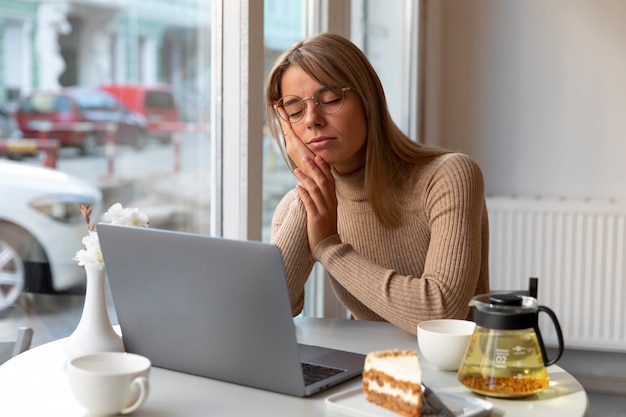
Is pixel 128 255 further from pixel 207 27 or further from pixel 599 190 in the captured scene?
pixel 599 190

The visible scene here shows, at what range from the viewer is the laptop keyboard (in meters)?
1.08

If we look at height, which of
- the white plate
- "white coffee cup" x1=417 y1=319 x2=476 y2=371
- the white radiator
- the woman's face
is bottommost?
the white radiator

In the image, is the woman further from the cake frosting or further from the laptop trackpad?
the cake frosting

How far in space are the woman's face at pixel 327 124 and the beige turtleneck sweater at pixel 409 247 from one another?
0.34 feet

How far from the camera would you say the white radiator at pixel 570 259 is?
3.27 m

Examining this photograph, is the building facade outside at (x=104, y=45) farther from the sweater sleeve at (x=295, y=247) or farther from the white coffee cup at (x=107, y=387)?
the white coffee cup at (x=107, y=387)

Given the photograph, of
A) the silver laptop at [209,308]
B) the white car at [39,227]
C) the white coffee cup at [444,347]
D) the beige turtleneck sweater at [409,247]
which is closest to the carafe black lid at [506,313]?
the white coffee cup at [444,347]

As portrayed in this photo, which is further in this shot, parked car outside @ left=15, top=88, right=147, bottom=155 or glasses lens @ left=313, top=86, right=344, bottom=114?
glasses lens @ left=313, top=86, right=344, bottom=114

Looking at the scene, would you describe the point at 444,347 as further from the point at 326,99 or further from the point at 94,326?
the point at 326,99

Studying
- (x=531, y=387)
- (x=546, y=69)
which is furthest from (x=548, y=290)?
(x=531, y=387)

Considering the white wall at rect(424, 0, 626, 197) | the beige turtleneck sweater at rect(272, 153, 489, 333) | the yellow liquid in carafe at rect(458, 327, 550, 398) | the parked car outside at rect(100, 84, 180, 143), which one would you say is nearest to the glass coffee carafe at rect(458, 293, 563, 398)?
the yellow liquid in carafe at rect(458, 327, 550, 398)

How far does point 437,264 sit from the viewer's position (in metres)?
1.41

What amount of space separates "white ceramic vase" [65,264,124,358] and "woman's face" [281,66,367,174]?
0.56m

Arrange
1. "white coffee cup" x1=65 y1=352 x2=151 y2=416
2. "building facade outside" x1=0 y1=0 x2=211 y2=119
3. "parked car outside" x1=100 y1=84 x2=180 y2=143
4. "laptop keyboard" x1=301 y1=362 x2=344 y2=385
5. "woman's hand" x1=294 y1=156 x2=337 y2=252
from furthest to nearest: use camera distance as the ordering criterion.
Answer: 1. "parked car outside" x1=100 y1=84 x2=180 y2=143
2. "woman's hand" x1=294 y1=156 x2=337 y2=252
3. "building facade outside" x1=0 y1=0 x2=211 y2=119
4. "laptop keyboard" x1=301 y1=362 x2=344 y2=385
5. "white coffee cup" x1=65 y1=352 x2=151 y2=416
